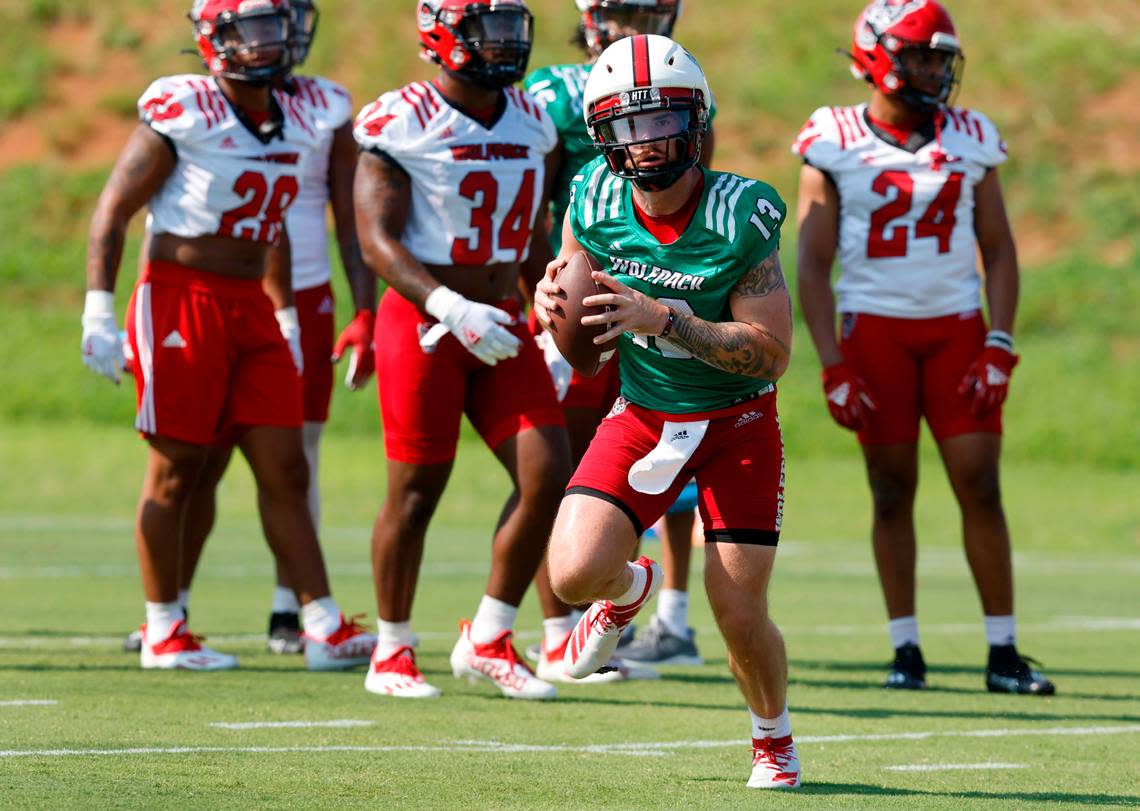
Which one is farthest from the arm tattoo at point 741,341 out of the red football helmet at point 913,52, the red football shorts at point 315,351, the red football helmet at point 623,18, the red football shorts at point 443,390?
the red football shorts at point 315,351

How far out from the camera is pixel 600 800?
4949 millimetres

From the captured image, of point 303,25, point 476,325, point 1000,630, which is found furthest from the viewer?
point 303,25

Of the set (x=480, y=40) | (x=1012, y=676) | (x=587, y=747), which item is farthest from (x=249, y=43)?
(x=1012, y=676)

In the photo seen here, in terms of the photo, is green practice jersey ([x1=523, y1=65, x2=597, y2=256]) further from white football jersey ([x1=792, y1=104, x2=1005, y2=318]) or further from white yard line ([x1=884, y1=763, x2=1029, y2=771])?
white yard line ([x1=884, y1=763, x2=1029, y2=771])

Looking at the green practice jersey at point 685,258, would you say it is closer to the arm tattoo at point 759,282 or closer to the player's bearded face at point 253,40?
the arm tattoo at point 759,282

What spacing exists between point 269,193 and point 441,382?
118 centimetres

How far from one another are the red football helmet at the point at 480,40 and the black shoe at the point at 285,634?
258 centimetres

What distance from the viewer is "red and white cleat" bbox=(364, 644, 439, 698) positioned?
6.85 meters

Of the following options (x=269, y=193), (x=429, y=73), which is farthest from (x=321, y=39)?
(x=269, y=193)

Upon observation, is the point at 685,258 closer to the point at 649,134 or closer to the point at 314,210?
the point at 649,134

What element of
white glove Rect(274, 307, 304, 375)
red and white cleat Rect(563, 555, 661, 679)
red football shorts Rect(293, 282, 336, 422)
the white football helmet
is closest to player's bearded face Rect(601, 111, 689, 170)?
the white football helmet

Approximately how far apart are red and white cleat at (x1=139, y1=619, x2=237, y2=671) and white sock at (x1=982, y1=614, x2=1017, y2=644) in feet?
9.37

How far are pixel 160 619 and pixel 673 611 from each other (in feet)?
7.01

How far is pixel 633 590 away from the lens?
5.34 metres
